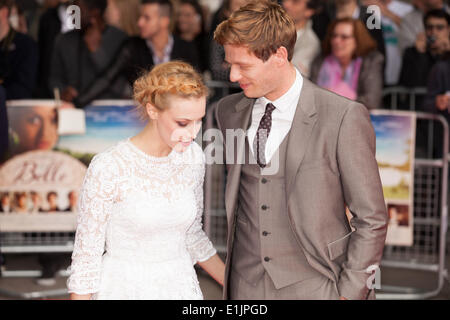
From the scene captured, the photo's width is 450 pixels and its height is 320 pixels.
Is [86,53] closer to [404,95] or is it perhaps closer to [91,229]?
[404,95]

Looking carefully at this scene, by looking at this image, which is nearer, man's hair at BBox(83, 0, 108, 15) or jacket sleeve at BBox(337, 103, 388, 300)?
jacket sleeve at BBox(337, 103, 388, 300)

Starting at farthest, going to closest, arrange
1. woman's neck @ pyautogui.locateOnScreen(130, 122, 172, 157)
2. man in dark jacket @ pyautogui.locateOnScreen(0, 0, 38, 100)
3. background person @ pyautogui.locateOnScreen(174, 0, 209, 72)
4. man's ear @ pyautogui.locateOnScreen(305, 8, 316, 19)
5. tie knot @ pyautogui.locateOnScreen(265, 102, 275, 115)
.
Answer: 1. background person @ pyautogui.locateOnScreen(174, 0, 209, 72)
2. man's ear @ pyautogui.locateOnScreen(305, 8, 316, 19)
3. man in dark jacket @ pyautogui.locateOnScreen(0, 0, 38, 100)
4. tie knot @ pyautogui.locateOnScreen(265, 102, 275, 115)
5. woman's neck @ pyautogui.locateOnScreen(130, 122, 172, 157)

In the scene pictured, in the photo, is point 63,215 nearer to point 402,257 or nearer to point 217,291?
point 217,291

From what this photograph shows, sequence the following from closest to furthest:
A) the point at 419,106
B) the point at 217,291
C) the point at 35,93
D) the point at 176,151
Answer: the point at 176,151 < the point at 217,291 < the point at 35,93 < the point at 419,106

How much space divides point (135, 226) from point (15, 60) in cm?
403

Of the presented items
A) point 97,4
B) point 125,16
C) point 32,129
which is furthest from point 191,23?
point 32,129

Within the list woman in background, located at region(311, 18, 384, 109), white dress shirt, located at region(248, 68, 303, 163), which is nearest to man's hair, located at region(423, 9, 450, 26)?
woman in background, located at region(311, 18, 384, 109)

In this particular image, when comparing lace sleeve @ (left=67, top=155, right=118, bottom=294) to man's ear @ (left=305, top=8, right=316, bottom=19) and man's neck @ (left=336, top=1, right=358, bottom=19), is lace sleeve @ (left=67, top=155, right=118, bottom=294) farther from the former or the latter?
man's neck @ (left=336, top=1, right=358, bottom=19)

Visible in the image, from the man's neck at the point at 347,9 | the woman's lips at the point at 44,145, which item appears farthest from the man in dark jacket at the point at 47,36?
the man's neck at the point at 347,9

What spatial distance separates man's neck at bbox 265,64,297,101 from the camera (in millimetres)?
3072

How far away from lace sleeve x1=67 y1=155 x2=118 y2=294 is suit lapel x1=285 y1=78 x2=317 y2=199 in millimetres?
784

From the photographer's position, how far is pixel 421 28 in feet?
24.8
